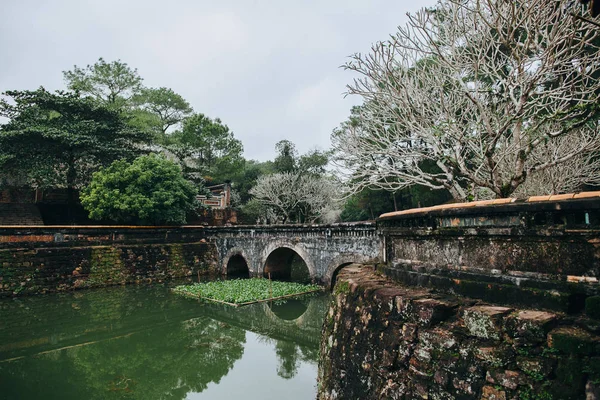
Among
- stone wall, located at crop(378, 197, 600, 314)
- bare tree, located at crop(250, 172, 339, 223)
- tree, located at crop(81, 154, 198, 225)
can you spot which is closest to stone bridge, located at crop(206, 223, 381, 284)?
tree, located at crop(81, 154, 198, 225)

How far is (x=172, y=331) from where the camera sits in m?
8.11

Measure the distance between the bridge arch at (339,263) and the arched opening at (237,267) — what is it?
5.35 metres

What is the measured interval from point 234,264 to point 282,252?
3049mm

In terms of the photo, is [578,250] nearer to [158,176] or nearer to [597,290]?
[597,290]

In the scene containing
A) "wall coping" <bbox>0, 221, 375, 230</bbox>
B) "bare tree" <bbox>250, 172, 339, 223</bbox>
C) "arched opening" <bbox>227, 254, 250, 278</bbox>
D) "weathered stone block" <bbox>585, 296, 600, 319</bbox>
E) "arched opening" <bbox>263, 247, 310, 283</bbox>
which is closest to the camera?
"weathered stone block" <bbox>585, 296, 600, 319</bbox>

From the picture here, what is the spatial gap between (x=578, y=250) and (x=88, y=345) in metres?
8.07

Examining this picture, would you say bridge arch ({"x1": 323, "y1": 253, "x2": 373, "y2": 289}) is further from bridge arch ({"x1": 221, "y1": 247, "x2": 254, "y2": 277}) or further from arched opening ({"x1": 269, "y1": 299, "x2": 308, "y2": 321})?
bridge arch ({"x1": 221, "y1": 247, "x2": 254, "y2": 277})

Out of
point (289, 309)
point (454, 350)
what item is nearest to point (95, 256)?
point (289, 309)

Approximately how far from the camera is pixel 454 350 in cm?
228

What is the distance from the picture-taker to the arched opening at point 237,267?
15.6 m

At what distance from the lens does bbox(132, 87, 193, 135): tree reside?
24516 mm

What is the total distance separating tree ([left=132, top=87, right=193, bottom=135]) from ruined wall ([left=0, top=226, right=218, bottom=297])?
38.0ft

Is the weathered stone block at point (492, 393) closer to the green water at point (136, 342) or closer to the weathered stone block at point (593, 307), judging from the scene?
the weathered stone block at point (593, 307)

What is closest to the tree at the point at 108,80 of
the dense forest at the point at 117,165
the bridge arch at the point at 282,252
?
the dense forest at the point at 117,165
